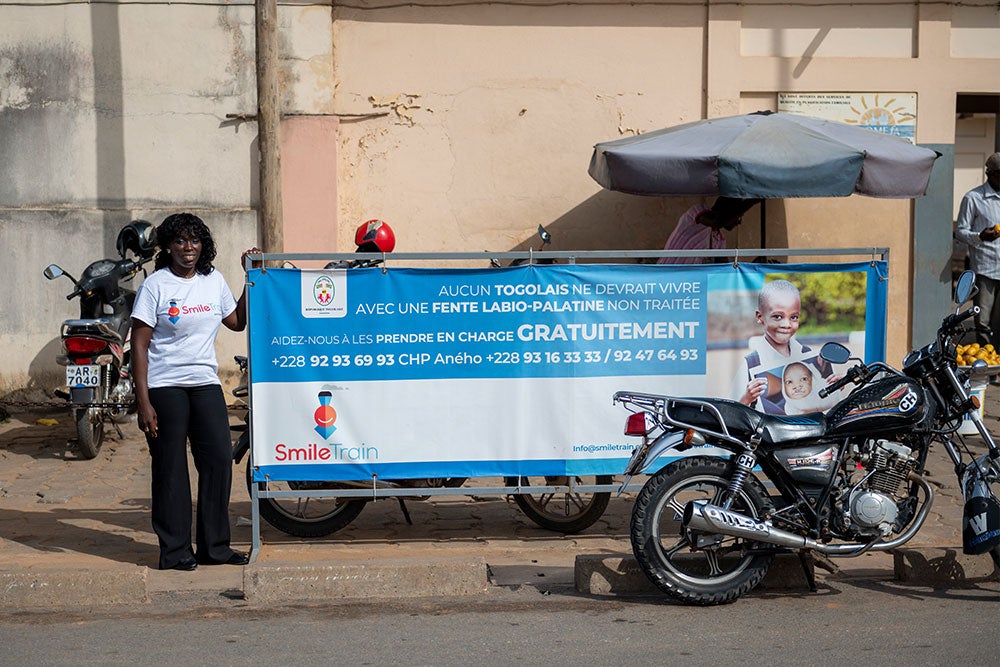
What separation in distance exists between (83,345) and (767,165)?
533 cm

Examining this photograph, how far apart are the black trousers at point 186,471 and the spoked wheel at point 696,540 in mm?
2319

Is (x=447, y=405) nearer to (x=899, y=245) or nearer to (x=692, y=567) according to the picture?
(x=692, y=567)

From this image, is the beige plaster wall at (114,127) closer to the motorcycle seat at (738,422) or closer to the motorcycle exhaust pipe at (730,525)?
the motorcycle seat at (738,422)

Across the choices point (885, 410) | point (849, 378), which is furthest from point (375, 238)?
point (885, 410)

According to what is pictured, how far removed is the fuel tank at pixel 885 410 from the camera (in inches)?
219

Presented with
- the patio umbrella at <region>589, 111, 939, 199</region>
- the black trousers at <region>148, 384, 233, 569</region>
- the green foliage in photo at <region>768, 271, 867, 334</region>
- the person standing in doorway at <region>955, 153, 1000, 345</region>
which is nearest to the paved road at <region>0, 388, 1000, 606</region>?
the black trousers at <region>148, 384, 233, 569</region>

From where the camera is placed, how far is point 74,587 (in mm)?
5793

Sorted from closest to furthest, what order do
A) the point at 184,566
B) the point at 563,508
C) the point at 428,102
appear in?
1. the point at 184,566
2. the point at 563,508
3. the point at 428,102

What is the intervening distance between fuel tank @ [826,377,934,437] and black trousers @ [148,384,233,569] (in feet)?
10.5

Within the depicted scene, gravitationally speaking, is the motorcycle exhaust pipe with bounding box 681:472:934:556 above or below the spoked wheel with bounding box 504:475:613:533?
above

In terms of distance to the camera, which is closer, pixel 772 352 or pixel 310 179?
pixel 772 352

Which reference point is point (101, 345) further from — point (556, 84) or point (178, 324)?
point (556, 84)

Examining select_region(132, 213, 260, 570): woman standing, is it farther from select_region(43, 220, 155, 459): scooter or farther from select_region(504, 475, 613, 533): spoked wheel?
select_region(43, 220, 155, 459): scooter

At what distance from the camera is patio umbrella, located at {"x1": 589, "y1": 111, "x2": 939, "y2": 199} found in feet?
28.8
